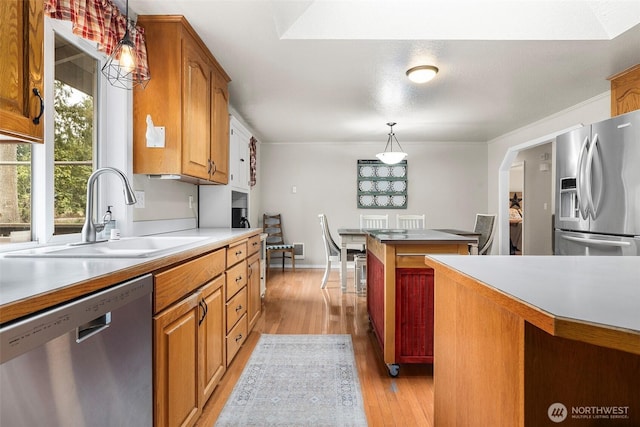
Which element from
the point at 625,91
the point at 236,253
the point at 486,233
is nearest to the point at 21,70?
the point at 236,253

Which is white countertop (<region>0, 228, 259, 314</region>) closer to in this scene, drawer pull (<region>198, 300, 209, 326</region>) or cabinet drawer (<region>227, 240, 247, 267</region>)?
drawer pull (<region>198, 300, 209, 326</region>)

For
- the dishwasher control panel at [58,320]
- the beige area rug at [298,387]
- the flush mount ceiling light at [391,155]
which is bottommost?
the beige area rug at [298,387]

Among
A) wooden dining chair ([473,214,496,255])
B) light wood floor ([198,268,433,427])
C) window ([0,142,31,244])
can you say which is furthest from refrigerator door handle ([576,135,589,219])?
window ([0,142,31,244])

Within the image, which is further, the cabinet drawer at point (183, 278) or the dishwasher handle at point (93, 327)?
the cabinet drawer at point (183, 278)

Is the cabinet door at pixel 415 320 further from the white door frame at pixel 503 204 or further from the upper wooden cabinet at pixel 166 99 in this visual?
the white door frame at pixel 503 204

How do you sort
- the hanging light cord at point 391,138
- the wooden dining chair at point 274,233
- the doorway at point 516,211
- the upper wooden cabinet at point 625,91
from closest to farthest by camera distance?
1. the upper wooden cabinet at point 625,91
2. the hanging light cord at point 391,138
3. the wooden dining chair at point 274,233
4. the doorway at point 516,211

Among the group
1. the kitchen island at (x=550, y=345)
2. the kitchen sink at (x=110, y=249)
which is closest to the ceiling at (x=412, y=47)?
the kitchen sink at (x=110, y=249)

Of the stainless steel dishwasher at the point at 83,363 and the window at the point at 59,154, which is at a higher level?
the window at the point at 59,154

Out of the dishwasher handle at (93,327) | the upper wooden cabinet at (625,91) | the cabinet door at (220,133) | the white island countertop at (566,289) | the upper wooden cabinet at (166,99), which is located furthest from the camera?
the upper wooden cabinet at (625,91)

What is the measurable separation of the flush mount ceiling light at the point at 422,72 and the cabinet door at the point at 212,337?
7.28 feet

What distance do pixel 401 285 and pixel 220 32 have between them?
6.72ft

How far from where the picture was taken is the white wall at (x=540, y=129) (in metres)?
3.51

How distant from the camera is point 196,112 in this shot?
2.22m

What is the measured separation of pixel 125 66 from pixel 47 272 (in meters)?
1.28
